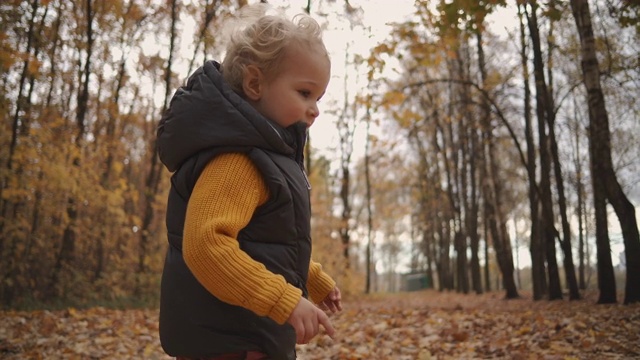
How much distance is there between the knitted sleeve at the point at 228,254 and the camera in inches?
53.6

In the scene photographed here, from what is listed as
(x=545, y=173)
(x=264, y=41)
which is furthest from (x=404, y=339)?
(x=545, y=173)

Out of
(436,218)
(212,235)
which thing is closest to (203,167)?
(212,235)

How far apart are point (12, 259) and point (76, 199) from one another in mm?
1667

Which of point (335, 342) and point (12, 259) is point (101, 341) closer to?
point (335, 342)

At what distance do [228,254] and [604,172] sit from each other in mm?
8081

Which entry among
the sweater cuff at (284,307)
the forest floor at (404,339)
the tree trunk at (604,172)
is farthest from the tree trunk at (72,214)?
the sweater cuff at (284,307)

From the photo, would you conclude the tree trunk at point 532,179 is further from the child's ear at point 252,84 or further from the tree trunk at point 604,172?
the child's ear at point 252,84

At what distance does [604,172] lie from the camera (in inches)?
311

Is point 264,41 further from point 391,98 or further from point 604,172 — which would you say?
point 604,172

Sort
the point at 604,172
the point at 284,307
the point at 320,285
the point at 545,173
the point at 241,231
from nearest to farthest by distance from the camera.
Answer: the point at 284,307 < the point at 241,231 < the point at 320,285 < the point at 604,172 < the point at 545,173

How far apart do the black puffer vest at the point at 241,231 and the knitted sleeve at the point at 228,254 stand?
103 millimetres

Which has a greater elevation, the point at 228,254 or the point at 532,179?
the point at 532,179

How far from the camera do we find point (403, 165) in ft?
98.1

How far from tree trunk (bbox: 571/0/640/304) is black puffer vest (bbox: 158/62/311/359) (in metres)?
7.56
